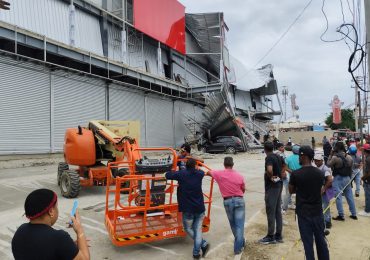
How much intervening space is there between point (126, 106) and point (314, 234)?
23293mm

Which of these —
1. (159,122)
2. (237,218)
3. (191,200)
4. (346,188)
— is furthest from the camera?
(159,122)

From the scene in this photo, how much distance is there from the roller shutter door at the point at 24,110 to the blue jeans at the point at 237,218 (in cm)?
1483

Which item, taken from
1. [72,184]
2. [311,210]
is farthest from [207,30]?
[311,210]

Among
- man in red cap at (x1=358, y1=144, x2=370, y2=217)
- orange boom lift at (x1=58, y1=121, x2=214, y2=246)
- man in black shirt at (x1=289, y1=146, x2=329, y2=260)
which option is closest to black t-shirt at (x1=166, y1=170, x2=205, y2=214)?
orange boom lift at (x1=58, y1=121, x2=214, y2=246)

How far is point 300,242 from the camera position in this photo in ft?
21.4

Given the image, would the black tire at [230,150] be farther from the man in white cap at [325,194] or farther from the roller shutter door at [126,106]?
the man in white cap at [325,194]

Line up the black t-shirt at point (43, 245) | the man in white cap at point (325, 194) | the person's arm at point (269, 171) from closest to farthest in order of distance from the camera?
the black t-shirt at point (43, 245) < the person's arm at point (269, 171) < the man in white cap at point (325, 194)

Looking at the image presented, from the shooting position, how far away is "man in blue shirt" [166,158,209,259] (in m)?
5.70

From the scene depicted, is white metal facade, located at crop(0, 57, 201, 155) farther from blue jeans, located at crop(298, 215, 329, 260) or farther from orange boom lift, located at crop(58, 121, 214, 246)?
blue jeans, located at crop(298, 215, 329, 260)

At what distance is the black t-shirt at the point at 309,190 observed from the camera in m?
4.87

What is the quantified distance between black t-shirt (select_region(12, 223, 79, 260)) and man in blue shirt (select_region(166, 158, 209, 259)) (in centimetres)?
323

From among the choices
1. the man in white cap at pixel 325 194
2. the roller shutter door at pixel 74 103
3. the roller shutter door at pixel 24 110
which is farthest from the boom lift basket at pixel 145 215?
the roller shutter door at pixel 74 103

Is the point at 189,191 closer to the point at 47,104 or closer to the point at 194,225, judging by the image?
the point at 194,225

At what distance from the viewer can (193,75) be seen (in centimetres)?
4009
